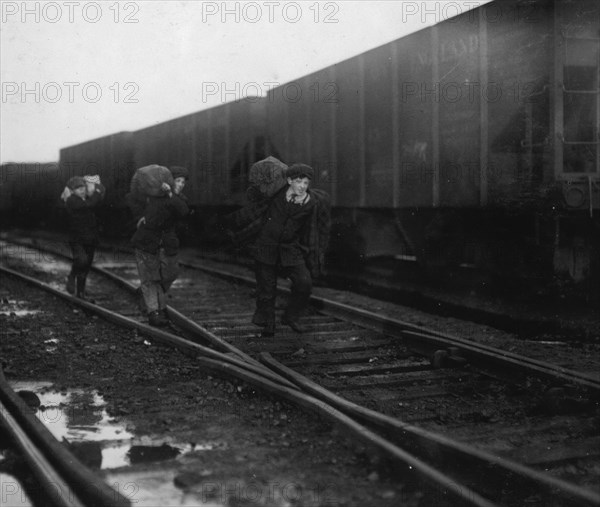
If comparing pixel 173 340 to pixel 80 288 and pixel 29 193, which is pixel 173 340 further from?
pixel 29 193

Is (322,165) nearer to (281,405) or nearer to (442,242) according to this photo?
(442,242)

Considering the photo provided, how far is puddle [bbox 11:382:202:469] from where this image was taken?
4.11 m

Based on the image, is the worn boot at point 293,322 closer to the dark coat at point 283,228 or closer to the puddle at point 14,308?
the dark coat at point 283,228

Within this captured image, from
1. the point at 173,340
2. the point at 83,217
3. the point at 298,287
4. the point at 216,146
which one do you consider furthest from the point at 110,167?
the point at 173,340

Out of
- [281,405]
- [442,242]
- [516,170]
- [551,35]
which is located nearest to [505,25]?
[551,35]

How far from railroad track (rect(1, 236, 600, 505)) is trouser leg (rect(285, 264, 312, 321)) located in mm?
241

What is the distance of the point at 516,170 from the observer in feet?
29.8

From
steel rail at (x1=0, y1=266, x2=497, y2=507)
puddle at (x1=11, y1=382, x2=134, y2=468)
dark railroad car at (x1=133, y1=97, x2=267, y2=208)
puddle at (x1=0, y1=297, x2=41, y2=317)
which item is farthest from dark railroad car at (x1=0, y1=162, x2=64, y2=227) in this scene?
puddle at (x1=11, y1=382, x2=134, y2=468)

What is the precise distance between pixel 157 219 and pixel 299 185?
170 centimetres

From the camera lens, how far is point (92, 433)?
14.9ft

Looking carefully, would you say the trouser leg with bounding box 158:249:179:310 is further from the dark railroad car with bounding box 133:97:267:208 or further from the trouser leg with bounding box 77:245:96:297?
the dark railroad car with bounding box 133:97:267:208

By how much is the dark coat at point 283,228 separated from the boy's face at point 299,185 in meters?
0.14

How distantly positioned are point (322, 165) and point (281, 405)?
8868 mm

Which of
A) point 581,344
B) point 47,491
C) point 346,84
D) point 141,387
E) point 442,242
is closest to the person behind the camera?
point 47,491
